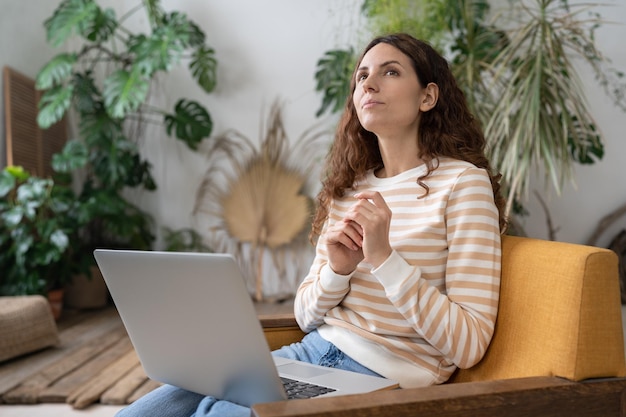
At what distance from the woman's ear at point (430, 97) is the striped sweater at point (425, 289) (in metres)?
0.14

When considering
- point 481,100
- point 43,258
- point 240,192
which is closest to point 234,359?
point 481,100

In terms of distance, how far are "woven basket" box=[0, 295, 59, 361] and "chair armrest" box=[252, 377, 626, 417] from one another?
271cm

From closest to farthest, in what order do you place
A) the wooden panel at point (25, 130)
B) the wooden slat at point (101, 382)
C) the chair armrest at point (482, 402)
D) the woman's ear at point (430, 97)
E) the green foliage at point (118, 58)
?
the chair armrest at point (482, 402) → the woman's ear at point (430, 97) → the wooden slat at point (101, 382) → the wooden panel at point (25, 130) → the green foliage at point (118, 58)

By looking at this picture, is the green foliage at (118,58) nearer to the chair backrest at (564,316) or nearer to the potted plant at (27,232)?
the potted plant at (27,232)

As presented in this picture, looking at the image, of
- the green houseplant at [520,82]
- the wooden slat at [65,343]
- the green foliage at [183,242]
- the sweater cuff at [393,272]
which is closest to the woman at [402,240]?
the sweater cuff at [393,272]

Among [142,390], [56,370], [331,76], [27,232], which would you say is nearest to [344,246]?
[142,390]

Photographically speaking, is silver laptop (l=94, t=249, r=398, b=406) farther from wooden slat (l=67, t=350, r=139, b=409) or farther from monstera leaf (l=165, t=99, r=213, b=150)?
monstera leaf (l=165, t=99, r=213, b=150)

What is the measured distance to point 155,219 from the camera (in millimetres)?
5398

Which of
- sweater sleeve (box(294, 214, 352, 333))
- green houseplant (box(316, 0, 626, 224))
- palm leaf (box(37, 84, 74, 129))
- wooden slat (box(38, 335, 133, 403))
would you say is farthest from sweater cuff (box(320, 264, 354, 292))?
palm leaf (box(37, 84, 74, 129))

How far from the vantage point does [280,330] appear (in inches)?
66.2

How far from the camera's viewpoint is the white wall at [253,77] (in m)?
4.90

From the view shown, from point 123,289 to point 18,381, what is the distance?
6.85 ft

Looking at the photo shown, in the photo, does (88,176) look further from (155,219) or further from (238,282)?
(238,282)

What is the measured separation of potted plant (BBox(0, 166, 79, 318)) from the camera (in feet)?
13.7
